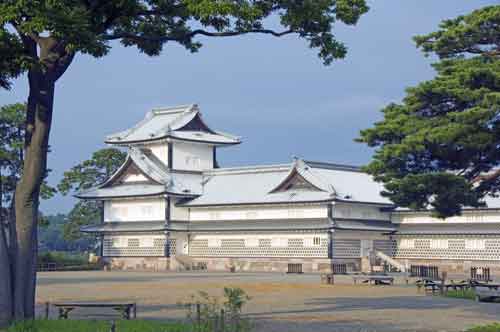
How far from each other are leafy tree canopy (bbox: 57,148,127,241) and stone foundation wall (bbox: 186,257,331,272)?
14221 millimetres

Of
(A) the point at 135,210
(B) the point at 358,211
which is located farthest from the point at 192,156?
(B) the point at 358,211

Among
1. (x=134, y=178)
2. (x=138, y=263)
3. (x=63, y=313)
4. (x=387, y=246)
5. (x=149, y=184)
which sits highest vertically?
(x=134, y=178)

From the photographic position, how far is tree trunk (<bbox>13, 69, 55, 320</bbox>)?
1639 cm

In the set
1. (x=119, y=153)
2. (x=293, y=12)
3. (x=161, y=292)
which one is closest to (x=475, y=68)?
(x=293, y=12)

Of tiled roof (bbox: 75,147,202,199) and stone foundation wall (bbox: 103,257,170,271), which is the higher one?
tiled roof (bbox: 75,147,202,199)

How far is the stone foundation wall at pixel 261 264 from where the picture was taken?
55.5 meters

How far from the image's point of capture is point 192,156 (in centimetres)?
6894

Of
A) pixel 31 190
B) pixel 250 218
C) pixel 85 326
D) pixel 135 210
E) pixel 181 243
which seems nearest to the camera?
pixel 85 326

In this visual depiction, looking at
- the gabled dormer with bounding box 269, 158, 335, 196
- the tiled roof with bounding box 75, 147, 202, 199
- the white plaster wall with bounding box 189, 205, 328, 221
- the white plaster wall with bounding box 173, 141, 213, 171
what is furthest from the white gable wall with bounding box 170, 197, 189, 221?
the gabled dormer with bounding box 269, 158, 335, 196

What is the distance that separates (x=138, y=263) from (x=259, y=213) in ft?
35.5

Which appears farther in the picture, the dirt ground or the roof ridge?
the roof ridge

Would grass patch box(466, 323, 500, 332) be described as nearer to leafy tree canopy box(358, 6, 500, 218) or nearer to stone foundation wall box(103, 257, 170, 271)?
leafy tree canopy box(358, 6, 500, 218)

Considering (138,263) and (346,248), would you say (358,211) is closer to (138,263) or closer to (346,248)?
(346,248)

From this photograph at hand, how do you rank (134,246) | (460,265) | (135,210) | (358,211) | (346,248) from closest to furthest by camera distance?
(460,265) → (346,248) → (358,211) → (134,246) → (135,210)
